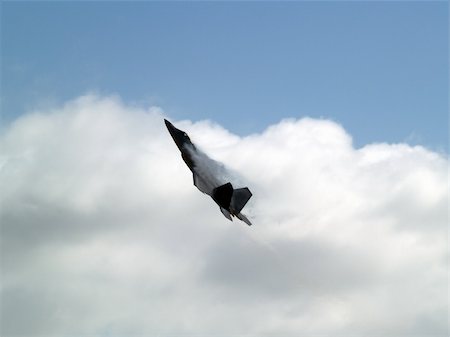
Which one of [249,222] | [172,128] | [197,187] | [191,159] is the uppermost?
[172,128]

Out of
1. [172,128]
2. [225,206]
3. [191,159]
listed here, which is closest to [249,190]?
[225,206]

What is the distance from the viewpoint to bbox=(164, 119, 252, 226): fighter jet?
5269cm

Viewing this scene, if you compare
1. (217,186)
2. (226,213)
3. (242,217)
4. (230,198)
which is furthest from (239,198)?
(242,217)

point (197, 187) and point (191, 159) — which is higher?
point (191, 159)

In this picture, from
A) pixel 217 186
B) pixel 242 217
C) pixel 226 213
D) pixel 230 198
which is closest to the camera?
pixel 230 198

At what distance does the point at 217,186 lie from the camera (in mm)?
52844

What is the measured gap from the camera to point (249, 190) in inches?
2117

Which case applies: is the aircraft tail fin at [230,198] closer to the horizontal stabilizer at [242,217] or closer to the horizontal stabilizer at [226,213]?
the horizontal stabilizer at [226,213]

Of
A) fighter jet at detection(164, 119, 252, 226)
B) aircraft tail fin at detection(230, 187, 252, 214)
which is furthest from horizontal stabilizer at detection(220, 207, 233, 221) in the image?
aircraft tail fin at detection(230, 187, 252, 214)

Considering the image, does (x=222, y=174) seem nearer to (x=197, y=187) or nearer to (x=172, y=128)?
(x=197, y=187)

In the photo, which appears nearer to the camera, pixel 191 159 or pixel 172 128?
pixel 191 159

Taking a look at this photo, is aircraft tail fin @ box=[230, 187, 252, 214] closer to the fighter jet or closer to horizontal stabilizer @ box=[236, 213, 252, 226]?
the fighter jet

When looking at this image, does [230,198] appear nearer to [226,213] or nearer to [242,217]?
[226,213]

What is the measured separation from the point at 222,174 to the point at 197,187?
3467mm
